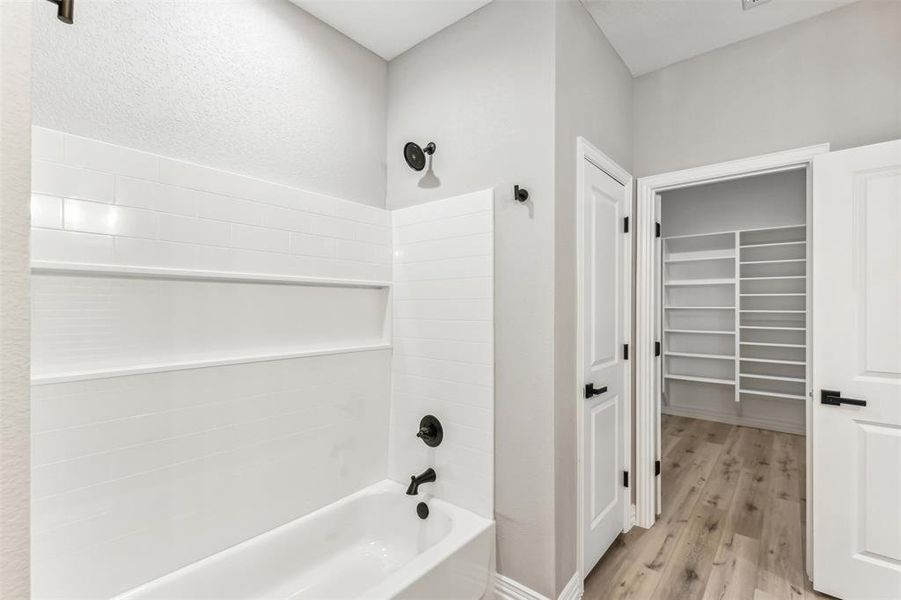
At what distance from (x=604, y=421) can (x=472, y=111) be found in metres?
1.79

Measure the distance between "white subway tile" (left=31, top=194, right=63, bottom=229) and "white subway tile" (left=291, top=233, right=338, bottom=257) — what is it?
0.80 meters

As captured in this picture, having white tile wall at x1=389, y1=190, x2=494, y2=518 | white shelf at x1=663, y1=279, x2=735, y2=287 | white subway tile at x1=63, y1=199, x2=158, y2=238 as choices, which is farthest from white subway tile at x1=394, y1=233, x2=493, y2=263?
white shelf at x1=663, y1=279, x2=735, y2=287

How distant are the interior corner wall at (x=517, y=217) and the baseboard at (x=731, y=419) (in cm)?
387

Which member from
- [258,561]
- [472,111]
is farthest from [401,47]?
[258,561]

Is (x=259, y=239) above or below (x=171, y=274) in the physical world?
above

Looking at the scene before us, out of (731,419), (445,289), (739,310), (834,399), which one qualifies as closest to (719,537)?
(834,399)

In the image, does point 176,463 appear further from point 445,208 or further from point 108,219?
point 445,208

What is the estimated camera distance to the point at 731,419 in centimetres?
455

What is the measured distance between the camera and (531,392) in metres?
1.84

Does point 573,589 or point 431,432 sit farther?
point 431,432

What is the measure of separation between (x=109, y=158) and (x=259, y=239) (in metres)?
0.56

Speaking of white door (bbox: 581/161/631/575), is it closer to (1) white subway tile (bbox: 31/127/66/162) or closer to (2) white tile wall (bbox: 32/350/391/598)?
(2) white tile wall (bbox: 32/350/391/598)

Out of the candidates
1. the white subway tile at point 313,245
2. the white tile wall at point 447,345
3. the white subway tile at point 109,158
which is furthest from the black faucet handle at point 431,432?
the white subway tile at point 109,158

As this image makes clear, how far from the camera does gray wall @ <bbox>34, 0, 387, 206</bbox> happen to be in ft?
4.59
